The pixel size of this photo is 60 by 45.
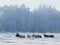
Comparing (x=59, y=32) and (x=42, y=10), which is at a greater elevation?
(x=42, y=10)

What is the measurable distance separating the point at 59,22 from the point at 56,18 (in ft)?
A: 3.04

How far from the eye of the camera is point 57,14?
144ft

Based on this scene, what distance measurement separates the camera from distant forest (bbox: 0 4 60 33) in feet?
151

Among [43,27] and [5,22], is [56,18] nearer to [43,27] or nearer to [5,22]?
[43,27]

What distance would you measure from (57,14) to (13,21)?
8512 mm

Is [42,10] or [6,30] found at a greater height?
[42,10]

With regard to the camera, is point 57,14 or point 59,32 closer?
point 57,14

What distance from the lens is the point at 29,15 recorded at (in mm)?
46125

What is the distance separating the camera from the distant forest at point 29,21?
45947 mm

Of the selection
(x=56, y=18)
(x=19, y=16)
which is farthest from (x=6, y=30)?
(x=56, y=18)

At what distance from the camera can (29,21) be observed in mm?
49375

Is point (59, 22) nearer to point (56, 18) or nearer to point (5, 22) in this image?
point (56, 18)

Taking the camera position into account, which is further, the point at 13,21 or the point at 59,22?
the point at 13,21

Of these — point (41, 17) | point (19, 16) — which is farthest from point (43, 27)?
point (19, 16)
